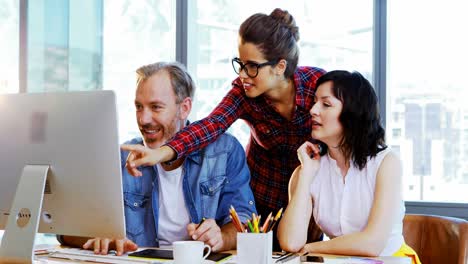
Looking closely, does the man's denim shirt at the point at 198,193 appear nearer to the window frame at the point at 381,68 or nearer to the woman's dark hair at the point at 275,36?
the woman's dark hair at the point at 275,36

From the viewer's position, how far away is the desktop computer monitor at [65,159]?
5.04ft

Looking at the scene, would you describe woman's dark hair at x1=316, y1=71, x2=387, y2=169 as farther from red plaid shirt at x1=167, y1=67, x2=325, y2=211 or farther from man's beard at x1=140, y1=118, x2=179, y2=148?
man's beard at x1=140, y1=118, x2=179, y2=148

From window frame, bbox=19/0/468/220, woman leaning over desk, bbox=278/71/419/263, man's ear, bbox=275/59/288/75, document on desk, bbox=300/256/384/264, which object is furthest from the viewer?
window frame, bbox=19/0/468/220

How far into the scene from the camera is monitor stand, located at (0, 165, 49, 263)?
1.55 m

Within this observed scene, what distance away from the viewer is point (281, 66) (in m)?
2.38

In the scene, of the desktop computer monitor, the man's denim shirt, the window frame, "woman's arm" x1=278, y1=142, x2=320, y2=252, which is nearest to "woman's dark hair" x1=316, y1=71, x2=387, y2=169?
"woman's arm" x1=278, y1=142, x2=320, y2=252

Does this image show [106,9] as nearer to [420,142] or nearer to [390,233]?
[420,142]

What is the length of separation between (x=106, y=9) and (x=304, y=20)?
1407 millimetres

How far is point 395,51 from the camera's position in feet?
12.8

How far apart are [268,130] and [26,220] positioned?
1.17 meters

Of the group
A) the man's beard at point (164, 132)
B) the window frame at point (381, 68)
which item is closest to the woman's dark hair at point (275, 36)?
the man's beard at point (164, 132)

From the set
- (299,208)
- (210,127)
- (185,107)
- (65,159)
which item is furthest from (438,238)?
(65,159)

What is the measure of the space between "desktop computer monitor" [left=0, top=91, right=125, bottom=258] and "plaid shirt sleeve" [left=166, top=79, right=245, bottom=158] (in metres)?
0.59

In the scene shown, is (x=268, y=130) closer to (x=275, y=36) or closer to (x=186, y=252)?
(x=275, y=36)
